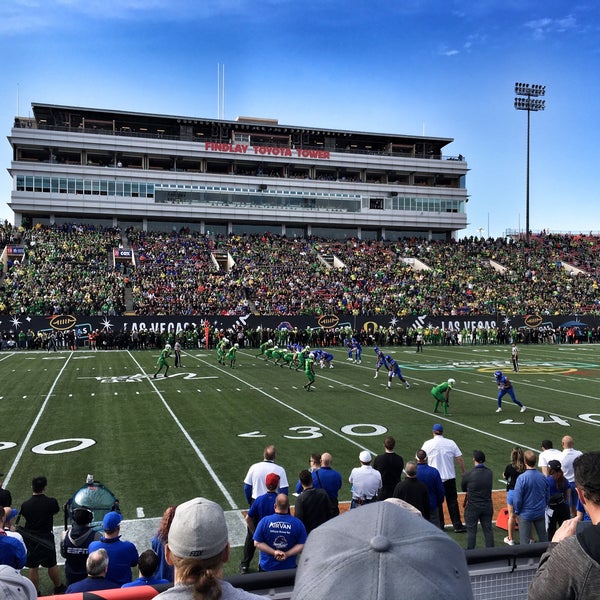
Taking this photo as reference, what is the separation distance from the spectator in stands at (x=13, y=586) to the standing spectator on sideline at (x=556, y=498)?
6679 millimetres

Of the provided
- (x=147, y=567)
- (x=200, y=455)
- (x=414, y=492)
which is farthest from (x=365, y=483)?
(x=200, y=455)

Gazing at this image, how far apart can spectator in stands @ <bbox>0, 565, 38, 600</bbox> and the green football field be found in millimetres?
7228

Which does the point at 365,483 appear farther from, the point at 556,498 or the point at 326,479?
the point at 556,498

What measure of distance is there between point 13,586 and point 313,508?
4627 mm

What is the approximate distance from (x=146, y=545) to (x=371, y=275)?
50644mm

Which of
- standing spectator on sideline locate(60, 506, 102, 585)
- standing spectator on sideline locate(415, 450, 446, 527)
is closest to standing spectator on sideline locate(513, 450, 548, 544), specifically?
standing spectator on sideline locate(415, 450, 446, 527)

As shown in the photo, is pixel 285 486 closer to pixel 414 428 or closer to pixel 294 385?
pixel 414 428

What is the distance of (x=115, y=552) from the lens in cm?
540

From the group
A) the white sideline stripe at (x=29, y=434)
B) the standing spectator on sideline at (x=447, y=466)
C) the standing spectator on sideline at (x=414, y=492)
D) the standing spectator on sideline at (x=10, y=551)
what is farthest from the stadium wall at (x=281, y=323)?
the standing spectator on sideline at (x=10, y=551)

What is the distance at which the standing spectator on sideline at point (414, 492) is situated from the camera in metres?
7.24

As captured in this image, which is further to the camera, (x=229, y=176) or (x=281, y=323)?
(x=229, y=176)

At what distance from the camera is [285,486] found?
7906 millimetres

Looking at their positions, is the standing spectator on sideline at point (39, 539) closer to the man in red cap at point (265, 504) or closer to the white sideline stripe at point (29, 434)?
the man in red cap at point (265, 504)

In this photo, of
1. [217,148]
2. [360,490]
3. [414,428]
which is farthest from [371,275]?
[360,490]
